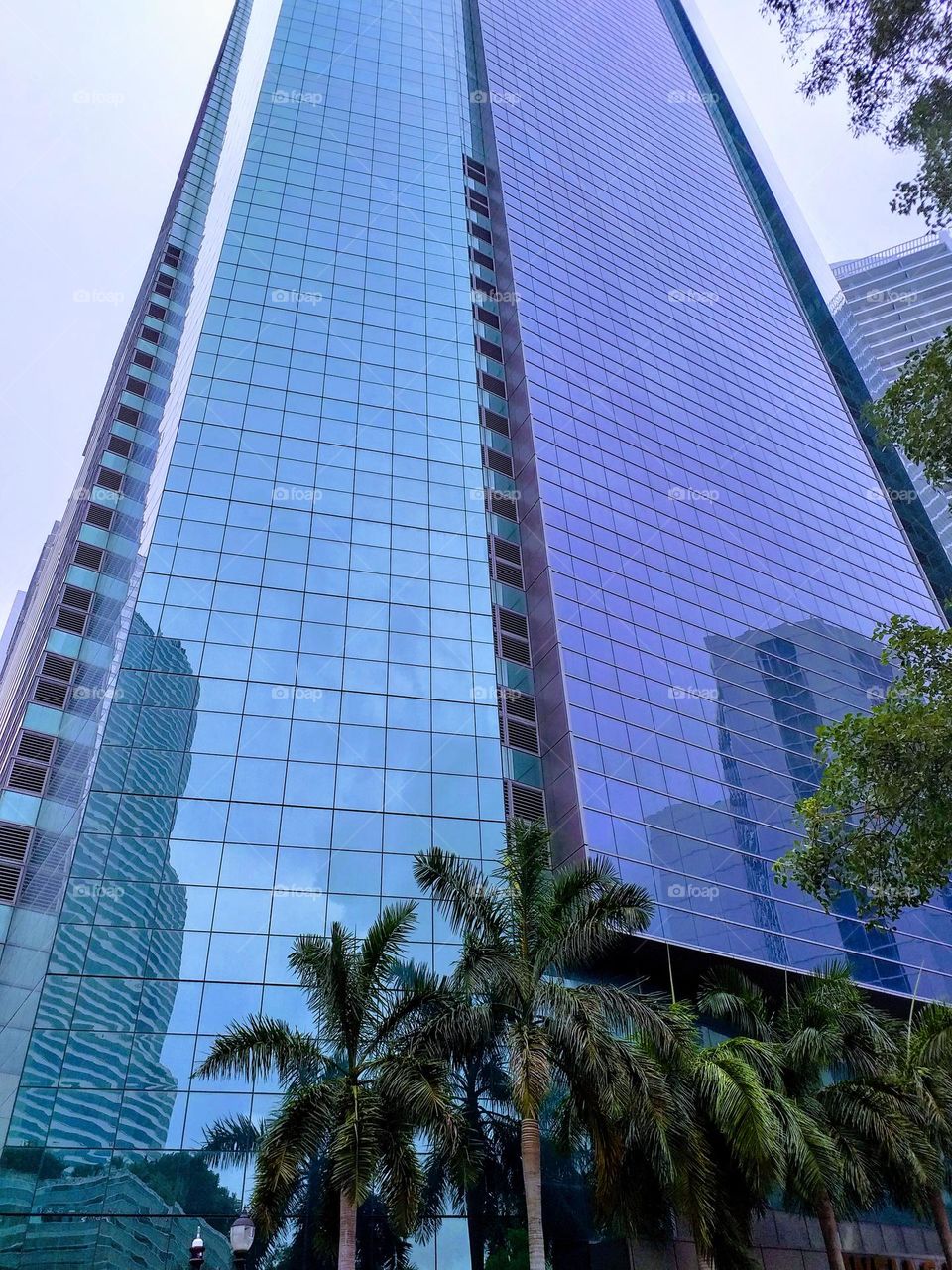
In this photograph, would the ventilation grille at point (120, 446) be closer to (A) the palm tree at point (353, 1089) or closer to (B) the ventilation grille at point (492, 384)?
(B) the ventilation grille at point (492, 384)

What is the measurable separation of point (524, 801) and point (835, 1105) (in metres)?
12.3

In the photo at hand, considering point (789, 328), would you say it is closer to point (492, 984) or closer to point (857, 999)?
point (857, 999)

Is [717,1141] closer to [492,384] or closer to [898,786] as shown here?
[898,786]

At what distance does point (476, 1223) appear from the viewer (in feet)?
75.7

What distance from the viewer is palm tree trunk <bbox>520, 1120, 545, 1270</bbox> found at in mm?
16703

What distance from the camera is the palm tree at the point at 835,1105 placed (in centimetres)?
2080

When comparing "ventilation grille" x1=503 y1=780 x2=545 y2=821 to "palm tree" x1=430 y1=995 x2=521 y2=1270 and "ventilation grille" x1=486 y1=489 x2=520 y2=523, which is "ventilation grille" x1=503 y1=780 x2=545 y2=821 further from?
"ventilation grille" x1=486 y1=489 x2=520 y2=523

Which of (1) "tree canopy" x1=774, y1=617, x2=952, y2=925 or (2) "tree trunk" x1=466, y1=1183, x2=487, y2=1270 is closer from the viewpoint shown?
(1) "tree canopy" x1=774, y1=617, x2=952, y2=925

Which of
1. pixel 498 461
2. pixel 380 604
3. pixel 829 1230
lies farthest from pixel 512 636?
pixel 829 1230

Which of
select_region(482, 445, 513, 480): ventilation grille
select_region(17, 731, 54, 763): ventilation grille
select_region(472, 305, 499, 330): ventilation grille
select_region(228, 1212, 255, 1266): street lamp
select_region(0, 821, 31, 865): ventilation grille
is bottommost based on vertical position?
select_region(228, 1212, 255, 1266): street lamp

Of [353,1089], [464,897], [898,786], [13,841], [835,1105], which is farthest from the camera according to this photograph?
[13,841]

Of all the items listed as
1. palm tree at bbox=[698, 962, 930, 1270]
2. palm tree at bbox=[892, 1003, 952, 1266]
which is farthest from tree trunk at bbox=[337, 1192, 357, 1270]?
palm tree at bbox=[892, 1003, 952, 1266]

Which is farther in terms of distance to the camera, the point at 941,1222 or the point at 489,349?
the point at 489,349

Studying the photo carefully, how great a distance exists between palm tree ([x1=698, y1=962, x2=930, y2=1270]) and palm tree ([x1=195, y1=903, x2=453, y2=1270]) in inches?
298
